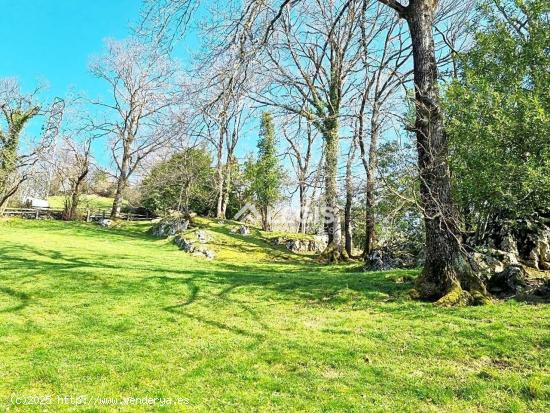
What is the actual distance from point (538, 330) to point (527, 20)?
6395 mm

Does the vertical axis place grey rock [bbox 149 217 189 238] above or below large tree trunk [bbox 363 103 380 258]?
below

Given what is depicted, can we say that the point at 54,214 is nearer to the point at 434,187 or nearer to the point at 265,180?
the point at 265,180

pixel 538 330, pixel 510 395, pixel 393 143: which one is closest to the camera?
pixel 510 395

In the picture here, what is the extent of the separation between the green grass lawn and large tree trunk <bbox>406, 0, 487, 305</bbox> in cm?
57

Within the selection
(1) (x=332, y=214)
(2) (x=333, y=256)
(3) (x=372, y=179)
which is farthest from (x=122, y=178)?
(3) (x=372, y=179)

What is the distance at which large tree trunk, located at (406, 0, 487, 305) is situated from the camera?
285 inches

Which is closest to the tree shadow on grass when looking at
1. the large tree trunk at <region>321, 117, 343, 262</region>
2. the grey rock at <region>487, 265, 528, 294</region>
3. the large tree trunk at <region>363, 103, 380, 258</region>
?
the large tree trunk at <region>363, 103, 380, 258</region>

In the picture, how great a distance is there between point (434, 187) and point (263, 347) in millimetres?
4130

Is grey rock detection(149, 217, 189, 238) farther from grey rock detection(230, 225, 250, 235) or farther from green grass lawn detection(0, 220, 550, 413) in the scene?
green grass lawn detection(0, 220, 550, 413)

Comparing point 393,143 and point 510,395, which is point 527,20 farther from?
point 510,395

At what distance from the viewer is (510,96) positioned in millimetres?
7371

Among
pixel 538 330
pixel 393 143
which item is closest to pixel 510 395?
pixel 538 330

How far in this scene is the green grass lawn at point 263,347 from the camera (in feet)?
13.8

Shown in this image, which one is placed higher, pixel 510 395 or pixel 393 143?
pixel 393 143
